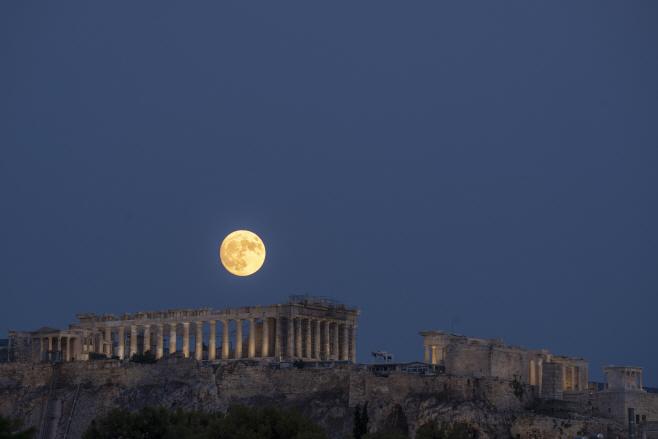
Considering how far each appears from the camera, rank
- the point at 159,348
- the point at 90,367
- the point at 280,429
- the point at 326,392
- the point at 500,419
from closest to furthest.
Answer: the point at 280,429 → the point at 500,419 → the point at 326,392 → the point at 90,367 → the point at 159,348

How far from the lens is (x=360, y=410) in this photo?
281 feet

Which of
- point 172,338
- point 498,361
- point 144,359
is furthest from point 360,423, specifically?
point 172,338

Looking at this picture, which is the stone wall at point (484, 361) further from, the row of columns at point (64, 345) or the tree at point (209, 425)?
the row of columns at point (64, 345)

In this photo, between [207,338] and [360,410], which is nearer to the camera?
[360,410]

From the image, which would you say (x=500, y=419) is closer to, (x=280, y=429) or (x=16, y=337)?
(x=280, y=429)

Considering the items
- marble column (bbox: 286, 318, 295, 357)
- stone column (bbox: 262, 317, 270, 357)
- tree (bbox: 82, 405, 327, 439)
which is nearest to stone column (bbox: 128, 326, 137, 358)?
stone column (bbox: 262, 317, 270, 357)

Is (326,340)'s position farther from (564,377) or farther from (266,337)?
(564,377)

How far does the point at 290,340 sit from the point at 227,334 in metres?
9.88

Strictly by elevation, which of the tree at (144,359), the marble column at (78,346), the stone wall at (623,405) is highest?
the marble column at (78,346)

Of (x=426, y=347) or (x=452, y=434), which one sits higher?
(x=426, y=347)

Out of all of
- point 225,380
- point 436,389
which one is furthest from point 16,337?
point 436,389

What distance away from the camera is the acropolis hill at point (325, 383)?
85188 mm

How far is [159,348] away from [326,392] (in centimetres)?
3368

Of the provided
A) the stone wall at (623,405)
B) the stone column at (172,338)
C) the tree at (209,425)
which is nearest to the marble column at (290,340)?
the stone column at (172,338)
